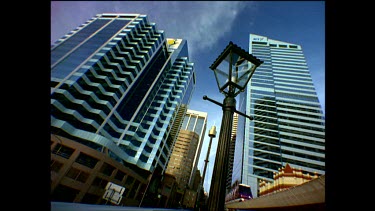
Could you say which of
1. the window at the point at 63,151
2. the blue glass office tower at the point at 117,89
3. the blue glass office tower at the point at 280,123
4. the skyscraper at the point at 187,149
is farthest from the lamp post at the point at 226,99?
the skyscraper at the point at 187,149

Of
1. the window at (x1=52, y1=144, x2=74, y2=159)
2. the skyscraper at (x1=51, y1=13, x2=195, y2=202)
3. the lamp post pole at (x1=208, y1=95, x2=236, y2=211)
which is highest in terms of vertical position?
the skyscraper at (x1=51, y1=13, x2=195, y2=202)

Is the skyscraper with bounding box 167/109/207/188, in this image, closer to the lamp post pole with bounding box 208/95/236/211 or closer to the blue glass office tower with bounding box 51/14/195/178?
the blue glass office tower with bounding box 51/14/195/178

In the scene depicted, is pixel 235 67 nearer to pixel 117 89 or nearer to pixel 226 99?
pixel 226 99

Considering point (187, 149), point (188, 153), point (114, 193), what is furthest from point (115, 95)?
point (188, 153)

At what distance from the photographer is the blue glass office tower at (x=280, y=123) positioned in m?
62.5

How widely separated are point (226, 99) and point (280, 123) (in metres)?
81.6

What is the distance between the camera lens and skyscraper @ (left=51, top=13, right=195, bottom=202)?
1390 inches

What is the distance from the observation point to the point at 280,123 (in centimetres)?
7438

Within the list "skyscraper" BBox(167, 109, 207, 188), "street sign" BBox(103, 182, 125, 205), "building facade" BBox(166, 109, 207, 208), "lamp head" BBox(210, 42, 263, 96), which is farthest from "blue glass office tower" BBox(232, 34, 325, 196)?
"lamp head" BBox(210, 42, 263, 96)

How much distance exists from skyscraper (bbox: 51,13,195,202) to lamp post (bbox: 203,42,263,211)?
31149mm

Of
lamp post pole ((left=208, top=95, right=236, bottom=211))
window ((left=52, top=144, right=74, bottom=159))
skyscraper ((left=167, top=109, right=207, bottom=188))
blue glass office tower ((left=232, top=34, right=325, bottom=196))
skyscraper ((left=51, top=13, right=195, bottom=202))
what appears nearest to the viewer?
lamp post pole ((left=208, top=95, right=236, bottom=211))
